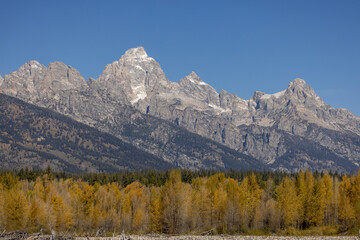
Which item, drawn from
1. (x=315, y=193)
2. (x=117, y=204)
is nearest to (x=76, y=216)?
(x=117, y=204)

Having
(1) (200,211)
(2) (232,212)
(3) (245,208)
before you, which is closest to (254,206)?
(3) (245,208)

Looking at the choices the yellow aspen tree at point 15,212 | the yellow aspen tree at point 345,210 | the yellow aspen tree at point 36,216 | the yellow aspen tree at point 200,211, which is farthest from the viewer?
the yellow aspen tree at point 200,211

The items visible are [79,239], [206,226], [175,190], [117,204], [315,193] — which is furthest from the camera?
[117,204]

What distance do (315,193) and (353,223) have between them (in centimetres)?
1616

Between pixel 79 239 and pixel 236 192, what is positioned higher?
pixel 236 192

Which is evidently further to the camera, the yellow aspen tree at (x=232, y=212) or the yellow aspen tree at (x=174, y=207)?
the yellow aspen tree at (x=232, y=212)

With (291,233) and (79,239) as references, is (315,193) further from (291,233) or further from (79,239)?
(79,239)

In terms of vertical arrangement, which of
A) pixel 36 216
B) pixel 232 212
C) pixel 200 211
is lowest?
pixel 36 216

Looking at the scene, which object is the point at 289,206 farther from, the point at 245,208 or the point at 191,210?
the point at 191,210

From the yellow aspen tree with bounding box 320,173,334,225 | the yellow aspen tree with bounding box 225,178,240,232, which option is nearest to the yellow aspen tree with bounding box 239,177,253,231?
the yellow aspen tree with bounding box 225,178,240,232

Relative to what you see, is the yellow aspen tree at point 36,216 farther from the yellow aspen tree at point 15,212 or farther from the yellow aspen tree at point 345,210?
the yellow aspen tree at point 345,210

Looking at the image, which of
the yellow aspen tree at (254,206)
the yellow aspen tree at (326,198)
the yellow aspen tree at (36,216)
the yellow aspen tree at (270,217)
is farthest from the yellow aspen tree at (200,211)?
the yellow aspen tree at (36,216)

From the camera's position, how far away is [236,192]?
4978 inches

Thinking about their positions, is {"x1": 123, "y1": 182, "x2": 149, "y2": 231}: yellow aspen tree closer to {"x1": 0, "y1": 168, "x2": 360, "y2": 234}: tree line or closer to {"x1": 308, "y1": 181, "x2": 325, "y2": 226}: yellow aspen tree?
{"x1": 0, "y1": 168, "x2": 360, "y2": 234}: tree line
